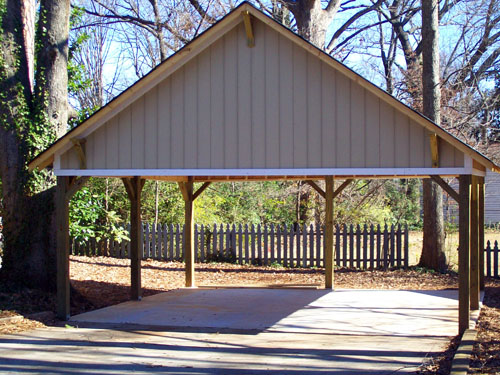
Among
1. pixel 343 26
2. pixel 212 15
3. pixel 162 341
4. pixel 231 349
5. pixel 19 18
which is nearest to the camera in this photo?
pixel 231 349

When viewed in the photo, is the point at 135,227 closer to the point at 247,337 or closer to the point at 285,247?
the point at 247,337

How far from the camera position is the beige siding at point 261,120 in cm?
909

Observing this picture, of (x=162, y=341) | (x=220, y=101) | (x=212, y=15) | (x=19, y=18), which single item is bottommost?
(x=162, y=341)

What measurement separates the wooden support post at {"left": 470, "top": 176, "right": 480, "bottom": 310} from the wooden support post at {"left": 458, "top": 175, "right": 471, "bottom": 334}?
5.08ft

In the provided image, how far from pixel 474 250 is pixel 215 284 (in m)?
6.95

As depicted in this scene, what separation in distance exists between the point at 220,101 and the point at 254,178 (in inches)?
194

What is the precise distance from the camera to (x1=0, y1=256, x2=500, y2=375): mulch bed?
802cm

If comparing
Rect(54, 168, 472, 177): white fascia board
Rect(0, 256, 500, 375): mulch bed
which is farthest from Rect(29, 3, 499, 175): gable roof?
Rect(0, 256, 500, 375): mulch bed

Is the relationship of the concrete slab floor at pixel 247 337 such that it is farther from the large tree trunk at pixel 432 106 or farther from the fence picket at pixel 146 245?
the fence picket at pixel 146 245

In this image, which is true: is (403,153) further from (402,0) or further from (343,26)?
(402,0)

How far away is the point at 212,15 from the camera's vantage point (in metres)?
23.3

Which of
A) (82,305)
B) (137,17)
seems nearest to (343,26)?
(137,17)

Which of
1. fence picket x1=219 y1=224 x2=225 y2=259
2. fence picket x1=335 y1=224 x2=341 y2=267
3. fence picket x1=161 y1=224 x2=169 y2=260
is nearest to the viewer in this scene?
fence picket x1=335 y1=224 x2=341 y2=267

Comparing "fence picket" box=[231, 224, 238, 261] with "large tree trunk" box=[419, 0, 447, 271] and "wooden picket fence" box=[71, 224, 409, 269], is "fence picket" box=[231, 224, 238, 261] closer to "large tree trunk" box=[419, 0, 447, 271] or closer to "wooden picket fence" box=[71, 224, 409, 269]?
"wooden picket fence" box=[71, 224, 409, 269]
